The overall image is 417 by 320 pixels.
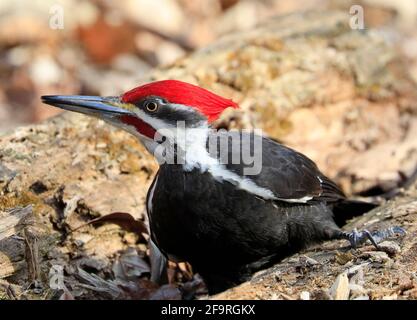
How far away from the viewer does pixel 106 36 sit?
1008cm

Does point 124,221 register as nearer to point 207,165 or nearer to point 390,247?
point 207,165

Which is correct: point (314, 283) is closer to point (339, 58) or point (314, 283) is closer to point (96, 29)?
point (339, 58)

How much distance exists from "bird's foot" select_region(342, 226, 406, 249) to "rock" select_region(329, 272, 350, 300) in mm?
596

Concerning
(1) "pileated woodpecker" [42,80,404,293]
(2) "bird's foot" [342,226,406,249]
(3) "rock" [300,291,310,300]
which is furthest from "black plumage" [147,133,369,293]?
(3) "rock" [300,291,310,300]

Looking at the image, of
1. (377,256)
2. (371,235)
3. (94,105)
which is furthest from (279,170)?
(94,105)

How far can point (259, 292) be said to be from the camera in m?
4.06

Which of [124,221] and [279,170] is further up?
[279,170]

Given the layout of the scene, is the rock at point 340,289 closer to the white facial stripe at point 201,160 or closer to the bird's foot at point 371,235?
the bird's foot at point 371,235

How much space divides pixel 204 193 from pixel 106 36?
20.0ft

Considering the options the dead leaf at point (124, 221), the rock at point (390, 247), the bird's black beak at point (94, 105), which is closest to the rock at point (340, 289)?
the rock at point (390, 247)

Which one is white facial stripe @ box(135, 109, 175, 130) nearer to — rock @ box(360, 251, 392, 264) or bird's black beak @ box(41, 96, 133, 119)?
bird's black beak @ box(41, 96, 133, 119)

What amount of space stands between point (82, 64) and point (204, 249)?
580 cm

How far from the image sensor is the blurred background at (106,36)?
922cm

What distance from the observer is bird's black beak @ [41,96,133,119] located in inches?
179
